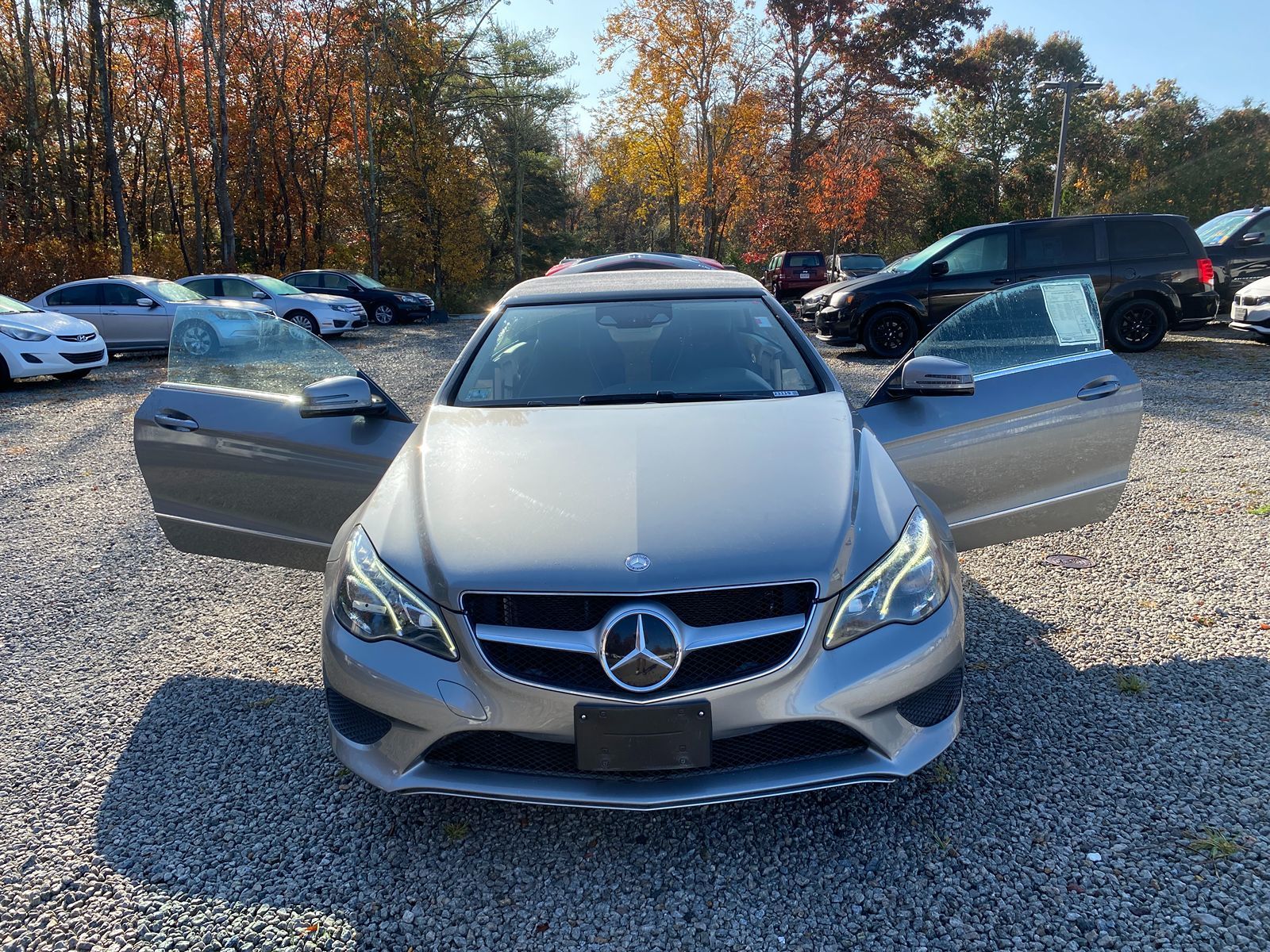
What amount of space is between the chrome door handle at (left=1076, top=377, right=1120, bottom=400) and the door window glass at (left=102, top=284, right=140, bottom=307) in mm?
15609

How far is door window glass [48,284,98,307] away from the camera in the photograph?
48.9 feet

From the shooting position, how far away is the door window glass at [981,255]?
37.6ft

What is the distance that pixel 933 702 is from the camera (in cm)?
233

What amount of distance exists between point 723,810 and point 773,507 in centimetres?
95

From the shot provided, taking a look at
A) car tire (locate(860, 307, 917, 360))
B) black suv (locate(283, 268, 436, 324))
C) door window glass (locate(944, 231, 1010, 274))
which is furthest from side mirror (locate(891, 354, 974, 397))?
black suv (locate(283, 268, 436, 324))

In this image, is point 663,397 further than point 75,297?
No

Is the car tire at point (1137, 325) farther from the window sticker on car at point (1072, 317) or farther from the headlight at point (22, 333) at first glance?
the headlight at point (22, 333)

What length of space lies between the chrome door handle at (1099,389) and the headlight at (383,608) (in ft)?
8.73

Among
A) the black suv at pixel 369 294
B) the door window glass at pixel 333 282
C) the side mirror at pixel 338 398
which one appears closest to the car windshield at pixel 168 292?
the black suv at pixel 369 294

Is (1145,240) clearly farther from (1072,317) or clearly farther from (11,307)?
(11,307)

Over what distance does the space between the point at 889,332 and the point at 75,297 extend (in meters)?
13.6

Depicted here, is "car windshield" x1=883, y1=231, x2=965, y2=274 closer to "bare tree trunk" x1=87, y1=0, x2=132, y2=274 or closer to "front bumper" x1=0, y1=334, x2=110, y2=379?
"front bumper" x1=0, y1=334, x2=110, y2=379

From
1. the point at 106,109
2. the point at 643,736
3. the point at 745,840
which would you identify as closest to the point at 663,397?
the point at 643,736

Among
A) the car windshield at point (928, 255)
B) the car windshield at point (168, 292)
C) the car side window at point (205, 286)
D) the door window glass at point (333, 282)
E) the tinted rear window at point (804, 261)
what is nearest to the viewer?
the car windshield at point (928, 255)
